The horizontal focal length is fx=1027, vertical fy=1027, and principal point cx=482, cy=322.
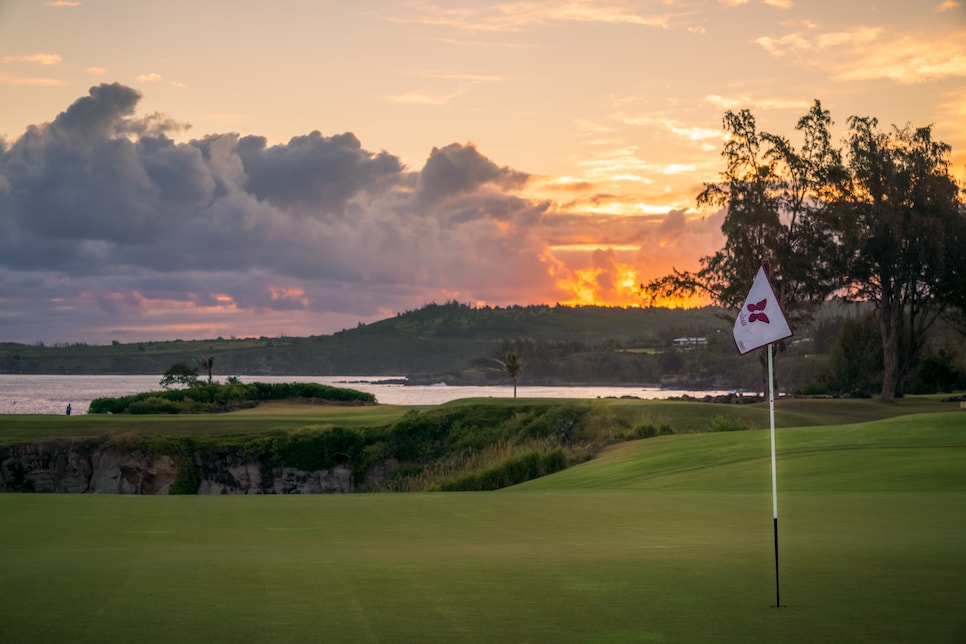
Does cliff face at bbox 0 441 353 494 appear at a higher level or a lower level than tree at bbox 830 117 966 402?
lower

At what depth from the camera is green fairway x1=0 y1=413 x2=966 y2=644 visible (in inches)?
336

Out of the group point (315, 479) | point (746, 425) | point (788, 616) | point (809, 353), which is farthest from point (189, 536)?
point (809, 353)

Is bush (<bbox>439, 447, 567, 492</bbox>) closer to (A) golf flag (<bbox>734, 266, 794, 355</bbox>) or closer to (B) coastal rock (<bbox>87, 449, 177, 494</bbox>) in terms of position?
(B) coastal rock (<bbox>87, 449, 177, 494</bbox>)

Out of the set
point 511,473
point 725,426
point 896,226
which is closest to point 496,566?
point 511,473

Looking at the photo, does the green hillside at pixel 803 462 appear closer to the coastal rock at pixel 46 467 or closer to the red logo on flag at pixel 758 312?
the red logo on flag at pixel 758 312

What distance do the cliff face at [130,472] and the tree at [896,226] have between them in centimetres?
3694

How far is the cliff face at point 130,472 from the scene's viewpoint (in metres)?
43.3

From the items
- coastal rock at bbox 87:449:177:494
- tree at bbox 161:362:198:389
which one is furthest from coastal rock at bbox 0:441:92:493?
tree at bbox 161:362:198:389

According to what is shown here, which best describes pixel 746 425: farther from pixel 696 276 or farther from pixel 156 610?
pixel 156 610

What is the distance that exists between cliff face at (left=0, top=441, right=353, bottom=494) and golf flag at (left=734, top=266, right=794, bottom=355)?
36.9 metres

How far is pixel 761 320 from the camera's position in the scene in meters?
11.3

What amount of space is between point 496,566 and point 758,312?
412 cm

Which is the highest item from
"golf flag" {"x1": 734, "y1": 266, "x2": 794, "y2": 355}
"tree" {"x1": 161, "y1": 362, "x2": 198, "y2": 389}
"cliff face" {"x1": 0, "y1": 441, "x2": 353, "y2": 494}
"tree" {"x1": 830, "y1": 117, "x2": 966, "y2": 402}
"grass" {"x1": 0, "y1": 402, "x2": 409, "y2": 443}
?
"tree" {"x1": 830, "y1": 117, "x2": 966, "y2": 402}

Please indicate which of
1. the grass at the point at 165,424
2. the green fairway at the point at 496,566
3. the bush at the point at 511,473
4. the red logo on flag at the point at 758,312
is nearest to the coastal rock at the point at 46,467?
the grass at the point at 165,424
